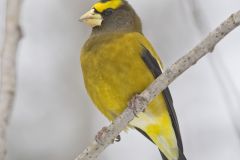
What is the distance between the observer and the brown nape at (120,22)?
373 cm

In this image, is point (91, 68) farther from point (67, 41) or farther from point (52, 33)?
point (52, 33)

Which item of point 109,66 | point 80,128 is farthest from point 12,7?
point 80,128

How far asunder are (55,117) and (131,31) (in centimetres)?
277

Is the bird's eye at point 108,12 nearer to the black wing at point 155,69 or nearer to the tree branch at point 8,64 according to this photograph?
the black wing at point 155,69

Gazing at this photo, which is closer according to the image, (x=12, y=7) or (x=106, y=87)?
(x=12, y=7)

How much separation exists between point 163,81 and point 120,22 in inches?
46.7

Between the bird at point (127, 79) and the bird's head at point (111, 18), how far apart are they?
0.02m

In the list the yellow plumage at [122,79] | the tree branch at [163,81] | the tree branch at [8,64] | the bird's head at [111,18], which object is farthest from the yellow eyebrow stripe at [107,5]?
the tree branch at [8,64]

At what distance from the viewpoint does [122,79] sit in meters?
3.39

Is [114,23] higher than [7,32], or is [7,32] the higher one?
[114,23]

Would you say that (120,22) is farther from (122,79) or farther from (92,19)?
(122,79)

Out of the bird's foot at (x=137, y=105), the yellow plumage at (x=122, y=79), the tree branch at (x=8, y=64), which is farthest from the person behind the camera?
the yellow plumage at (x=122, y=79)

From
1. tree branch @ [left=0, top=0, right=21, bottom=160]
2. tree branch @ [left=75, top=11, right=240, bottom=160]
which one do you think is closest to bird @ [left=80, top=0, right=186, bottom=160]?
tree branch @ [left=75, top=11, right=240, bottom=160]

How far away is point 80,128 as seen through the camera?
18.4ft
